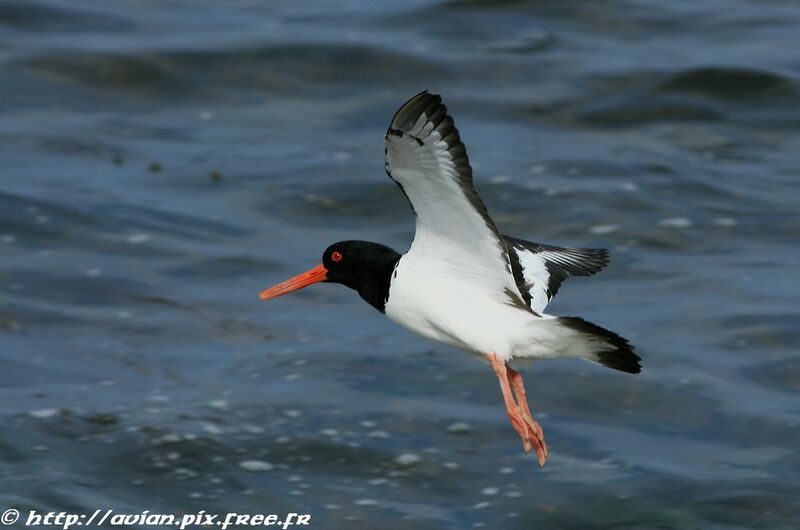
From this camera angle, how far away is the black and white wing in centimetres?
781

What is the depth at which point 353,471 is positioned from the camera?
11.1 m

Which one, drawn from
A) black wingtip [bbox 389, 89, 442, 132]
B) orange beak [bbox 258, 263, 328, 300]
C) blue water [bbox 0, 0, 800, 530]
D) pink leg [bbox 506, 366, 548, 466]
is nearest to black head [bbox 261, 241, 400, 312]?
orange beak [bbox 258, 263, 328, 300]

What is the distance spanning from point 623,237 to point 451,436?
4242mm

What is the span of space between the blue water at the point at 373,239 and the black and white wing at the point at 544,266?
2709mm

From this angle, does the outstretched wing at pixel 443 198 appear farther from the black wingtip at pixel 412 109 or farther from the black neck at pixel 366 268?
the black neck at pixel 366 268

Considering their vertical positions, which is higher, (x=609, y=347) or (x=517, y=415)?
(x=609, y=347)

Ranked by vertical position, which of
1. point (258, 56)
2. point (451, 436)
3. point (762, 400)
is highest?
point (258, 56)

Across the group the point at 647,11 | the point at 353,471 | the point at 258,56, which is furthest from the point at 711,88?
the point at 353,471

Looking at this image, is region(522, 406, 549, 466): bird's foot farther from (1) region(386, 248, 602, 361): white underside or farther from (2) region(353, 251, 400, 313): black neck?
(2) region(353, 251, 400, 313): black neck

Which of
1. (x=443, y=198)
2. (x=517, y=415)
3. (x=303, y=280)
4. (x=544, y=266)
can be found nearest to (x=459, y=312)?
(x=517, y=415)

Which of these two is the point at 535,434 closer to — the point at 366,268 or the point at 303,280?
the point at 366,268

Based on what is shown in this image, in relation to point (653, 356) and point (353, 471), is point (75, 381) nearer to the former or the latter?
point (353, 471)

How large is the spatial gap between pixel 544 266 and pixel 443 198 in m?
1.59

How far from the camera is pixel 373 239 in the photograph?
15.1 meters
